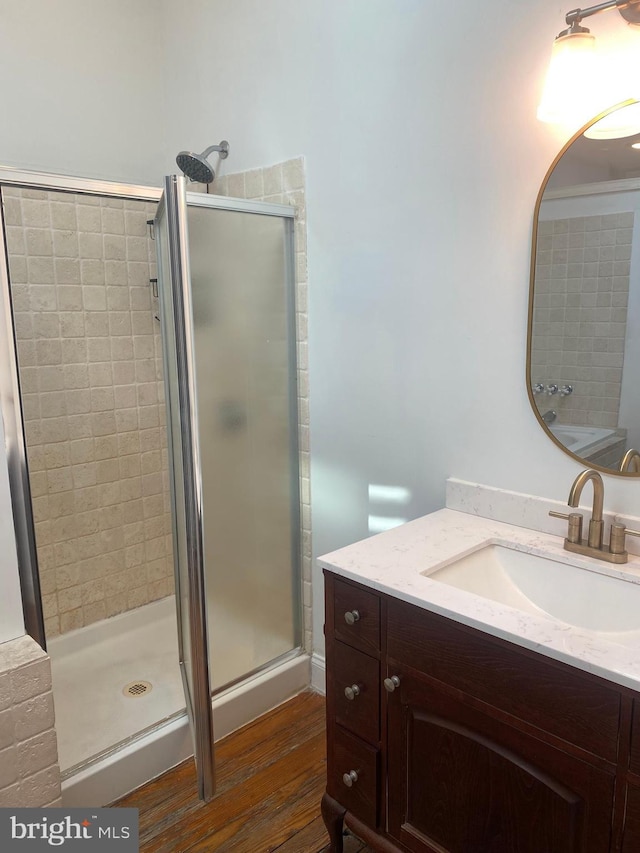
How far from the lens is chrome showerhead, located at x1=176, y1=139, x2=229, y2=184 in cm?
220

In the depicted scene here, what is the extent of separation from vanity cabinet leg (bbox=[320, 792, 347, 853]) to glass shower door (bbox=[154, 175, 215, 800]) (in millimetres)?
354

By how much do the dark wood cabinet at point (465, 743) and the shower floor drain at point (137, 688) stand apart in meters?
0.94

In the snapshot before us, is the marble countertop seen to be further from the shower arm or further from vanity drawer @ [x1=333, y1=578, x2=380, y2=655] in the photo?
the shower arm

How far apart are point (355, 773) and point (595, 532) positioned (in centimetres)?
80

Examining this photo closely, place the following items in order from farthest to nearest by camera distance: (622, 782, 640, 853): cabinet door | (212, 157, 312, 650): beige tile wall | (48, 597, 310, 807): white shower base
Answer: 1. (212, 157, 312, 650): beige tile wall
2. (48, 597, 310, 807): white shower base
3. (622, 782, 640, 853): cabinet door

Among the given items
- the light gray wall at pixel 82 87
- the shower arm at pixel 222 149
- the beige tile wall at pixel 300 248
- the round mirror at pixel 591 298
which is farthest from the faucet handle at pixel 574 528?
the light gray wall at pixel 82 87

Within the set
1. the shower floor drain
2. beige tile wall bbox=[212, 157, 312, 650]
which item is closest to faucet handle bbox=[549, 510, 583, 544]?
beige tile wall bbox=[212, 157, 312, 650]

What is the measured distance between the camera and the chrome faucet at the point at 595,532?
1.41m

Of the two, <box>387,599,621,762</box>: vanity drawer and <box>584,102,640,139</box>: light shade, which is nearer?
<box>387,599,621,762</box>: vanity drawer

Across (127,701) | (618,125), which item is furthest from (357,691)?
(618,125)

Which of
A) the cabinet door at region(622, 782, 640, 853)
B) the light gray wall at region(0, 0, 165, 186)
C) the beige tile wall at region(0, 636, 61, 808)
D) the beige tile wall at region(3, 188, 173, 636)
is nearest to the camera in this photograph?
the cabinet door at region(622, 782, 640, 853)

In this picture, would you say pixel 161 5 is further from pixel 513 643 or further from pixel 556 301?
pixel 513 643

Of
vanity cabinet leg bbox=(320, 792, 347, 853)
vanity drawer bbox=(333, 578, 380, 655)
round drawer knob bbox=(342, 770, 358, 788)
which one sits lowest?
vanity cabinet leg bbox=(320, 792, 347, 853)

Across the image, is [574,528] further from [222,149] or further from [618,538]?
[222,149]
